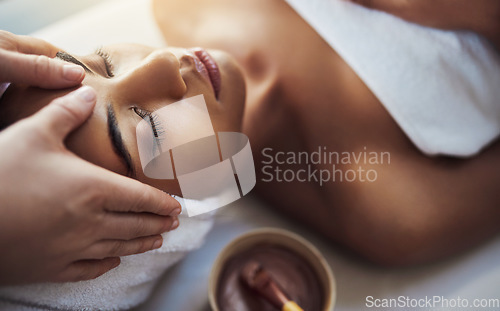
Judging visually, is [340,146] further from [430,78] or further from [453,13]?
[453,13]

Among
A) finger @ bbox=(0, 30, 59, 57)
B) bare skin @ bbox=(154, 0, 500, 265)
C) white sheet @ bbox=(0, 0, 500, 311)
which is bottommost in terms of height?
white sheet @ bbox=(0, 0, 500, 311)

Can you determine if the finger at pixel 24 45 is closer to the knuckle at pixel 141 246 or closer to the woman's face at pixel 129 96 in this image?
the woman's face at pixel 129 96

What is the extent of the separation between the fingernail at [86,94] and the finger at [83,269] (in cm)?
21

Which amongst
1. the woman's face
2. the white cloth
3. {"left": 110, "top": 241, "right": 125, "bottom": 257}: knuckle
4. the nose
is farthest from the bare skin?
{"left": 110, "top": 241, "right": 125, "bottom": 257}: knuckle

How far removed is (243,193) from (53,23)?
71 centimetres

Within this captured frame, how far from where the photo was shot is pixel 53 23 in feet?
3.12

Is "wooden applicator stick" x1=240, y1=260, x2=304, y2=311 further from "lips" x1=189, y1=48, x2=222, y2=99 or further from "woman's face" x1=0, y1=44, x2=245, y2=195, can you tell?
"lips" x1=189, y1=48, x2=222, y2=99

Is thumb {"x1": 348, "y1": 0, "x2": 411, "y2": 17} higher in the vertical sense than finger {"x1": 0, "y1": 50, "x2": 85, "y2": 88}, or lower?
lower

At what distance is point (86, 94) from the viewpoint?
440 mm

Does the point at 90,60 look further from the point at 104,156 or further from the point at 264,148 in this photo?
the point at 264,148

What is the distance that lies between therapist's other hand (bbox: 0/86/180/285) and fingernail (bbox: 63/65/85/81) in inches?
0.7

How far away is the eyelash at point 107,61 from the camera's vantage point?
53 centimetres

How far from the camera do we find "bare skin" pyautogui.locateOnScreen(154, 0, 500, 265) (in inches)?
25.9

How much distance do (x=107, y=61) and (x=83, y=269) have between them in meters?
0.31
